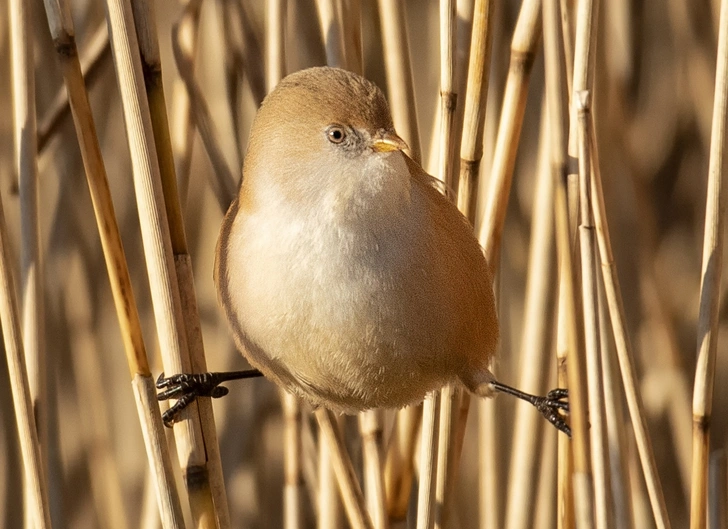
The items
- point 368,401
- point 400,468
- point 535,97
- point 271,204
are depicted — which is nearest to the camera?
point 271,204

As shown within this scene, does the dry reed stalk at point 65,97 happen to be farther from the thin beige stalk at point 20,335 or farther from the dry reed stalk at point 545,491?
the dry reed stalk at point 545,491

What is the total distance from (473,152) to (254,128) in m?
0.31

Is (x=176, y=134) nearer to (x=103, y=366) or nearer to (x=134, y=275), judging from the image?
(x=134, y=275)

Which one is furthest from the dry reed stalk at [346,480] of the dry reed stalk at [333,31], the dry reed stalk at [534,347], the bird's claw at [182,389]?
the dry reed stalk at [333,31]

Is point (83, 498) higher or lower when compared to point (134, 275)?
lower

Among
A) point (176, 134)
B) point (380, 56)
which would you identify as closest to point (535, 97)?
point (380, 56)

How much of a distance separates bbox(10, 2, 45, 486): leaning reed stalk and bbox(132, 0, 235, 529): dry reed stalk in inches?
9.6

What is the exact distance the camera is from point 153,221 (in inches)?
40.9

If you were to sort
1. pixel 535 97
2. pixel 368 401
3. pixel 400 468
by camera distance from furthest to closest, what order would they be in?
pixel 535 97 → pixel 400 468 → pixel 368 401

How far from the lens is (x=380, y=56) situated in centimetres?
184

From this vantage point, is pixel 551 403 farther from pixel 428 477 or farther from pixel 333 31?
pixel 333 31

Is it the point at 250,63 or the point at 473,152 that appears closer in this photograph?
the point at 473,152

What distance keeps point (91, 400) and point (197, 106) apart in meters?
0.71

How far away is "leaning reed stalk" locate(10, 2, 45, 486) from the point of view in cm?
124
